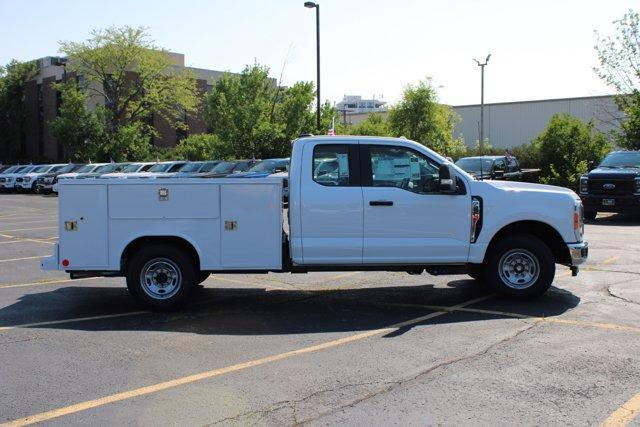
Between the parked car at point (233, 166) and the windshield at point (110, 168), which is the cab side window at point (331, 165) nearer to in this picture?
the parked car at point (233, 166)

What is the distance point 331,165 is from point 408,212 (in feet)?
3.55

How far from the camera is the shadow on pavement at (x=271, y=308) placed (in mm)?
7027

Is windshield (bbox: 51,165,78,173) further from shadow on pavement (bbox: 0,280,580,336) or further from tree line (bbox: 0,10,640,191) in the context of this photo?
shadow on pavement (bbox: 0,280,580,336)

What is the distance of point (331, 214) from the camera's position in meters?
7.50

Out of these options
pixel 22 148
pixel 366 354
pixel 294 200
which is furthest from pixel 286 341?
pixel 22 148

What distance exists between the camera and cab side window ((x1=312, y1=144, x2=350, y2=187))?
24.9 feet

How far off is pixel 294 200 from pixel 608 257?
669 centimetres

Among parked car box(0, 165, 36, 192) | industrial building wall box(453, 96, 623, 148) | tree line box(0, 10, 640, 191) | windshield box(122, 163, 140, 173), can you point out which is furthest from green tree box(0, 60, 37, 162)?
industrial building wall box(453, 96, 623, 148)

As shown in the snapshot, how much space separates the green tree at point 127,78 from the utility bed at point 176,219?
1752 inches

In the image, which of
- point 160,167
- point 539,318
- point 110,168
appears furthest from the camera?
point 110,168

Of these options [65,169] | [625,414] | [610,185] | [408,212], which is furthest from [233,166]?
[625,414]

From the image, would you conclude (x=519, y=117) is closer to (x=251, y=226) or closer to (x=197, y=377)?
(x=251, y=226)

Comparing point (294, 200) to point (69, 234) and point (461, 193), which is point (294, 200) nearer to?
point (461, 193)

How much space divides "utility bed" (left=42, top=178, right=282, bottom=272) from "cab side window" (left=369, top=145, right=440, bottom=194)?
1.22 metres
